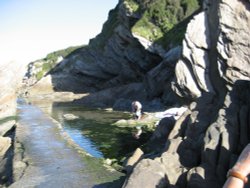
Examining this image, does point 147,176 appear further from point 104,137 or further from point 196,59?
point 196,59

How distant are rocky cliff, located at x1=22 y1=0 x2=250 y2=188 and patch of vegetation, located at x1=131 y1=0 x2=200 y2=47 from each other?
0.16 metres

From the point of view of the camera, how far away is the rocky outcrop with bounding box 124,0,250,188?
40.0 feet

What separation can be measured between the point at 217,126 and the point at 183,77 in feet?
84.1

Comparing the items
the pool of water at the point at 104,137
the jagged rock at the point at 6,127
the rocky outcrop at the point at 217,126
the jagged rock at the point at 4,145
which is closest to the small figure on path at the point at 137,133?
the pool of water at the point at 104,137

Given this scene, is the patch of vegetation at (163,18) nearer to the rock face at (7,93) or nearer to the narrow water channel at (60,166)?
the rock face at (7,93)

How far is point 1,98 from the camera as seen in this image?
1713 inches

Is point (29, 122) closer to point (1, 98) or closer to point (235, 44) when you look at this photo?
point (1, 98)

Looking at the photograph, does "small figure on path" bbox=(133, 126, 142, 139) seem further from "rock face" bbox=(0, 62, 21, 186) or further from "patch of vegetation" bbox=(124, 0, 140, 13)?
"patch of vegetation" bbox=(124, 0, 140, 13)

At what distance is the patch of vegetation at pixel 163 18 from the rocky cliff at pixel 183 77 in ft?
0.53

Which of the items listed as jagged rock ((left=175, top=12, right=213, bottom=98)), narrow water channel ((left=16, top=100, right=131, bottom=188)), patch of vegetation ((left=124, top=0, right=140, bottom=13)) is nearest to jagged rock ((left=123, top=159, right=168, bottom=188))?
narrow water channel ((left=16, top=100, right=131, bottom=188))

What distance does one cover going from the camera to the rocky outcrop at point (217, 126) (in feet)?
40.0

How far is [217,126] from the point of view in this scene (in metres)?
13.3

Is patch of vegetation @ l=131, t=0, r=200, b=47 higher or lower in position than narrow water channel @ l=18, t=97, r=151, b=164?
higher

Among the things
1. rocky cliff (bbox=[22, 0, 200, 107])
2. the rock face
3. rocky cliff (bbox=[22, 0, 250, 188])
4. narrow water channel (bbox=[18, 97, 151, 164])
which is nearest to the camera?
rocky cliff (bbox=[22, 0, 250, 188])
